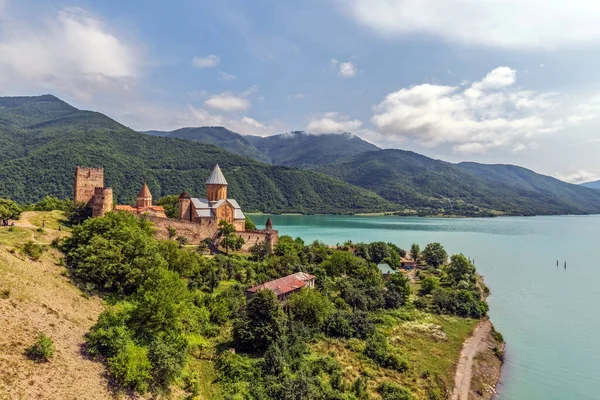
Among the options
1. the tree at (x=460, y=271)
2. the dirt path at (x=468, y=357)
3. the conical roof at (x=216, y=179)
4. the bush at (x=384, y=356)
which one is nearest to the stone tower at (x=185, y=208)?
the conical roof at (x=216, y=179)

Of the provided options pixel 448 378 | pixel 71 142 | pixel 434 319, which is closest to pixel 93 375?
pixel 448 378

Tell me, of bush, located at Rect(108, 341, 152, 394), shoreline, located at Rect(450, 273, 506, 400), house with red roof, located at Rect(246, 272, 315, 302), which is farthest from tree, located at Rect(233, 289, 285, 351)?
shoreline, located at Rect(450, 273, 506, 400)

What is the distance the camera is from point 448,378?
79.3 ft

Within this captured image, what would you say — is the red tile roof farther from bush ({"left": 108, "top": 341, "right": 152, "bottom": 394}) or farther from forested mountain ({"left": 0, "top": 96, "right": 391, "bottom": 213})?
forested mountain ({"left": 0, "top": 96, "right": 391, "bottom": 213})

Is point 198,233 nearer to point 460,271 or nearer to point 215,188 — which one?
point 215,188

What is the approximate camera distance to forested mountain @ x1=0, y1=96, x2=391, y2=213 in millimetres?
105125

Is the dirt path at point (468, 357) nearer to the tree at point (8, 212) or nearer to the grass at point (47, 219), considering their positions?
the grass at point (47, 219)

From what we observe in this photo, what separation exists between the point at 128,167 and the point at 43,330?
135720mm

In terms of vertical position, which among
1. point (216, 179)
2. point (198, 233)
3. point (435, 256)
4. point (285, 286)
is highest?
point (216, 179)

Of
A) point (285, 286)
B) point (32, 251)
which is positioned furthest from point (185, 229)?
point (32, 251)

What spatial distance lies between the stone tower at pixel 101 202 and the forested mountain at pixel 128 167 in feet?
241

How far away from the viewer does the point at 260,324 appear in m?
22.8

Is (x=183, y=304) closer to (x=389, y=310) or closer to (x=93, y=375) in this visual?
(x=93, y=375)

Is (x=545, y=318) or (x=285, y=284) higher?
(x=285, y=284)
